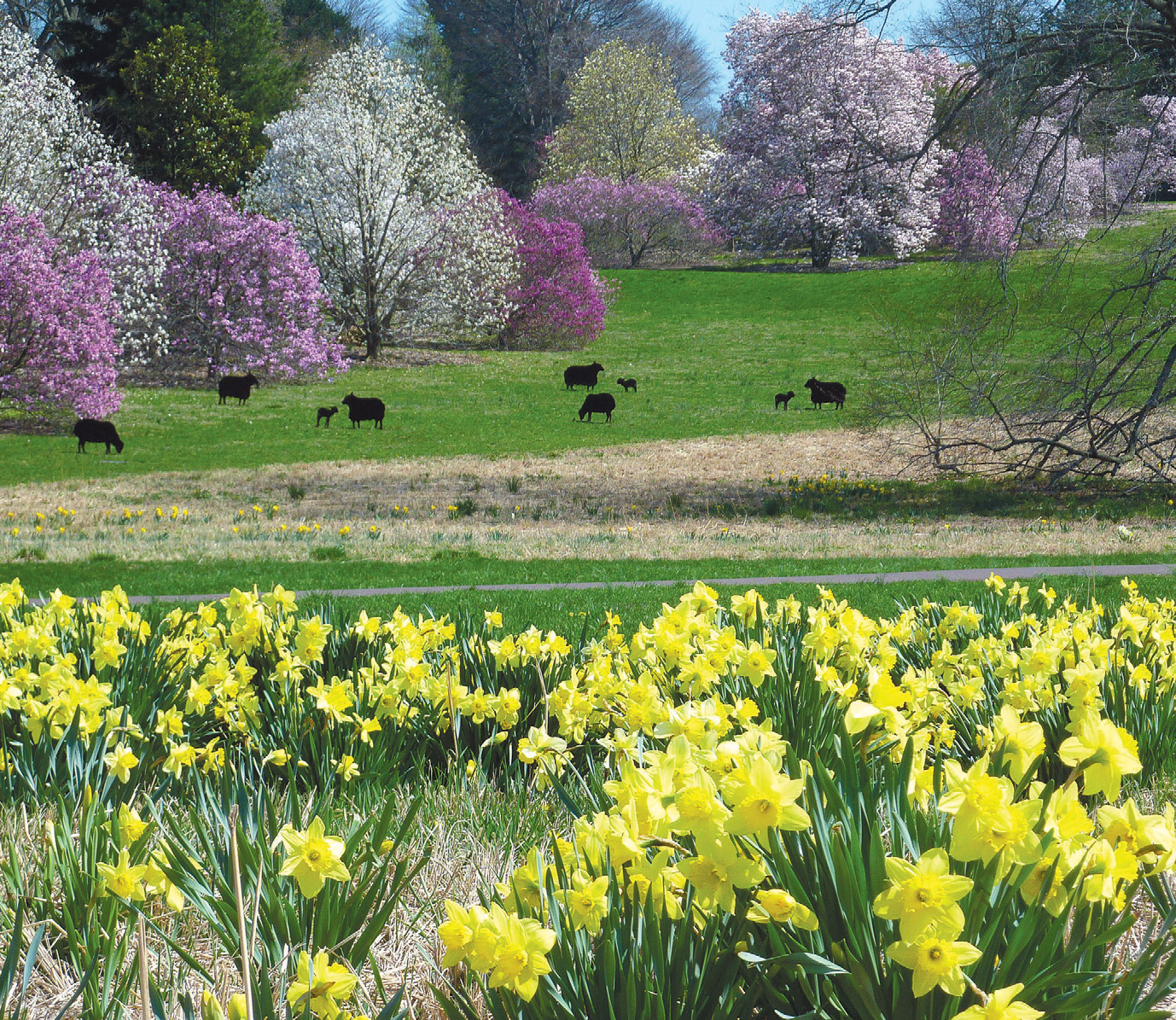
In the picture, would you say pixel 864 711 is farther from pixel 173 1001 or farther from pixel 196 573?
pixel 196 573

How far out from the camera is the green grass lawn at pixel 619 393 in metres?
18.6

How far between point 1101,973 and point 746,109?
46628 millimetres

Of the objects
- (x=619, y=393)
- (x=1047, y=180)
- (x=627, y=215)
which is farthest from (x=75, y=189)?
(x=627, y=215)

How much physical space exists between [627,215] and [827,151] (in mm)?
8767

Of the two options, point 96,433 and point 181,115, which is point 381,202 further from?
point 96,433

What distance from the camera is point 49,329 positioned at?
1820 centimetres

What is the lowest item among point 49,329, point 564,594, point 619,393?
point 564,594

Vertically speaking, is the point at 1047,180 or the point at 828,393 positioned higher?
the point at 1047,180

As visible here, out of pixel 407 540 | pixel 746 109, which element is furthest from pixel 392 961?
pixel 746 109

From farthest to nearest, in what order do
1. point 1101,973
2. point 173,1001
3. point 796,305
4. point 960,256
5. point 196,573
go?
point 796,305 → point 960,256 → point 196,573 → point 173,1001 → point 1101,973

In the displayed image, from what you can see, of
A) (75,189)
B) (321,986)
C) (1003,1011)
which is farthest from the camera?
(75,189)

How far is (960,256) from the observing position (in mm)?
13289

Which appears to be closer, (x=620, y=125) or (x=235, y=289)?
(x=235, y=289)

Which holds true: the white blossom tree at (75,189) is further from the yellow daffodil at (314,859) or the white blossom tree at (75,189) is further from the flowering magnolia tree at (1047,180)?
the yellow daffodil at (314,859)
